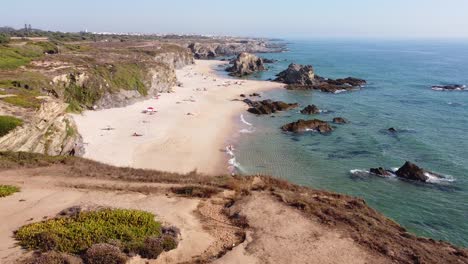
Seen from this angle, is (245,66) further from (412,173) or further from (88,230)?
(88,230)

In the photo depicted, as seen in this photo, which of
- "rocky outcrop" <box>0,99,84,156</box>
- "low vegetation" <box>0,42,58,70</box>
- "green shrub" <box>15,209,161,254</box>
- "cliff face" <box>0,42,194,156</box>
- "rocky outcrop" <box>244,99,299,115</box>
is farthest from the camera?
"rocky outcrop" <box>244,99,299,115</box>

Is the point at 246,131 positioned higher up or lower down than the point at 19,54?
lower down

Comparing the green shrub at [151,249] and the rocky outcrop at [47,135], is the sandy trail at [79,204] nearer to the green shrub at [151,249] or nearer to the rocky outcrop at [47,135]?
the green shrub at [151,249]

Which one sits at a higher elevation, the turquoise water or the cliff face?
the cliff face

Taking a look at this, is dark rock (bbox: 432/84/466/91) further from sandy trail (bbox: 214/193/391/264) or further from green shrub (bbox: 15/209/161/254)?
green shrub (bbox: 15/209/161/254)

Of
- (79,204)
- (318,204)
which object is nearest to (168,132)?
(79,204)

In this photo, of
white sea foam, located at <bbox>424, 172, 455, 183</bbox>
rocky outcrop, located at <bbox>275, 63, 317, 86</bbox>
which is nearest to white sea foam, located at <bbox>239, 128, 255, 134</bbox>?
white sea foam, located at <bbox>424, 172, 455, 183</bbox>

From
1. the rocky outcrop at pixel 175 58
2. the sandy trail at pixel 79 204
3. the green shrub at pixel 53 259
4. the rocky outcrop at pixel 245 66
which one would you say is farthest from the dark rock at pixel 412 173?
the rocky outcrop at pixel 245 66
